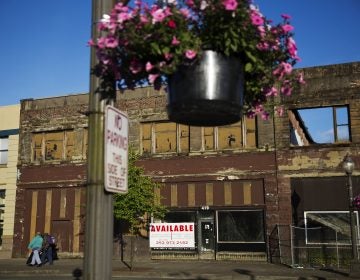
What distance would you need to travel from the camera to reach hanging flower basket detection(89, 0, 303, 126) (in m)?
3.43

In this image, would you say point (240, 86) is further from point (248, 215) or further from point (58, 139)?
point (58, 139)

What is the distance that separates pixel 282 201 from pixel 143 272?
8.14m

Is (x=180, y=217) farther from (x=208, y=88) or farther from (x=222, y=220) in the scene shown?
(x=208, y=88)

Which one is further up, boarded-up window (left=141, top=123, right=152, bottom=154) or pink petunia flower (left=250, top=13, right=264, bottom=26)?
boarded-up window (left=141, top=123, right=152, bottom=154)

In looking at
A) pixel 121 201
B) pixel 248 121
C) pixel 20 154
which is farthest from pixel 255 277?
pixel 20 154

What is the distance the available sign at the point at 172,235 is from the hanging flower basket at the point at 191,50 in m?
22.2

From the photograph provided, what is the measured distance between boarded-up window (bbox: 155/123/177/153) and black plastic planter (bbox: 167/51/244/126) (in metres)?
23.7

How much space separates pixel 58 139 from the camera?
Result: 30438 millimetres

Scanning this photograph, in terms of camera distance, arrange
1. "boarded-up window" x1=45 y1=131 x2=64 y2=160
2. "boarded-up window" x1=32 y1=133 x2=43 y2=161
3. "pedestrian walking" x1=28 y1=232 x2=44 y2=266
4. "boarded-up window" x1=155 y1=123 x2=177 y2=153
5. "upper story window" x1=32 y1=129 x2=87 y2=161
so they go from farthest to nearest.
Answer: "boarded-up window" x1=32 y1=133 x2=43 y2=161 → "boarded-up window" x1=45 y1=131 x2=64 y2=160 → "upper story window" x1=32 y1=129 x2=87 y2=161 → "boarded-up window" x1=155 y1=123 x2=177 y2=153 → "pedestrian walking" x1=28 y1=232 x2=44 y2=266

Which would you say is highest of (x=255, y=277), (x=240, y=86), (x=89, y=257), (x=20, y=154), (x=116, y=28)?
(x=20, y=154)

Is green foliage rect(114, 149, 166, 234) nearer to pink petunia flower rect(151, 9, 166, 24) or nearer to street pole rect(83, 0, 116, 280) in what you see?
street pole rect(83, 0, 116, 280)

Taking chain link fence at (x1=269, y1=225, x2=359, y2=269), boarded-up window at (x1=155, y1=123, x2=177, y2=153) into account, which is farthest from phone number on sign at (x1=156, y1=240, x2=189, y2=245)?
boarded-up window at (x1=155, y1=123, x2=177, y2=153)

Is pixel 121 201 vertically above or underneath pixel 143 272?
above

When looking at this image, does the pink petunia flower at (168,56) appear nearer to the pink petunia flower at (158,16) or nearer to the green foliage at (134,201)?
the pink petunia flower at (158,16)
